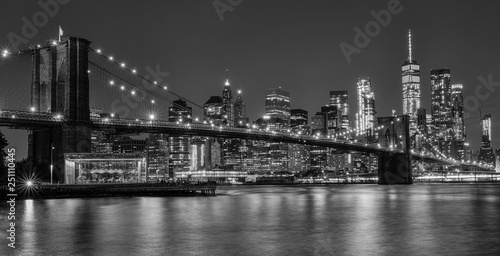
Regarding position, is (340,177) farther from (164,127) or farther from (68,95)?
(68,95)

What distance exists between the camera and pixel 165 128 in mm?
74188

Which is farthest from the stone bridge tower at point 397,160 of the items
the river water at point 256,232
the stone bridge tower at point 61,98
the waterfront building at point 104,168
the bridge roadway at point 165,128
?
the river water at point 256,232

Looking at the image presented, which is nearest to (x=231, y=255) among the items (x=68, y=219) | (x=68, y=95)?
(x=68, y=219)

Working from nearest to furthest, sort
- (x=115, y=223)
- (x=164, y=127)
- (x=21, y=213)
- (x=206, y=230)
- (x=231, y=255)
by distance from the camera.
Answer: (x=231, y=255) → (x=206, y=230) → (x=115, y=223) → (x=21, y=213) → (x=164, y=127)

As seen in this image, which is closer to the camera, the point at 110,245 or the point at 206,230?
the point at 110,245

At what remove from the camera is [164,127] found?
7431cm

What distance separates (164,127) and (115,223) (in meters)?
45.6

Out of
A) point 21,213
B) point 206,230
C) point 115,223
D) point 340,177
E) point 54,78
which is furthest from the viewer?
point 340,177

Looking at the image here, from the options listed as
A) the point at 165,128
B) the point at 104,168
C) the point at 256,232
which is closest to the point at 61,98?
the point at 104,168

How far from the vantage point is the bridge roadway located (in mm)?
60562

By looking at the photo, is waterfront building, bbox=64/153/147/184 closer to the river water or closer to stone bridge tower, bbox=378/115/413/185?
the river water

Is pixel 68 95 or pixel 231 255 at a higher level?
pixel 68 95

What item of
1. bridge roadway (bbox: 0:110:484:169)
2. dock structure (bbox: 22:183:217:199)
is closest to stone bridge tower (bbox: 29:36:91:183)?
bridge roadway (bbox: 0:110:484:169)

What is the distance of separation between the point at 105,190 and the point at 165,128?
1880 cm
